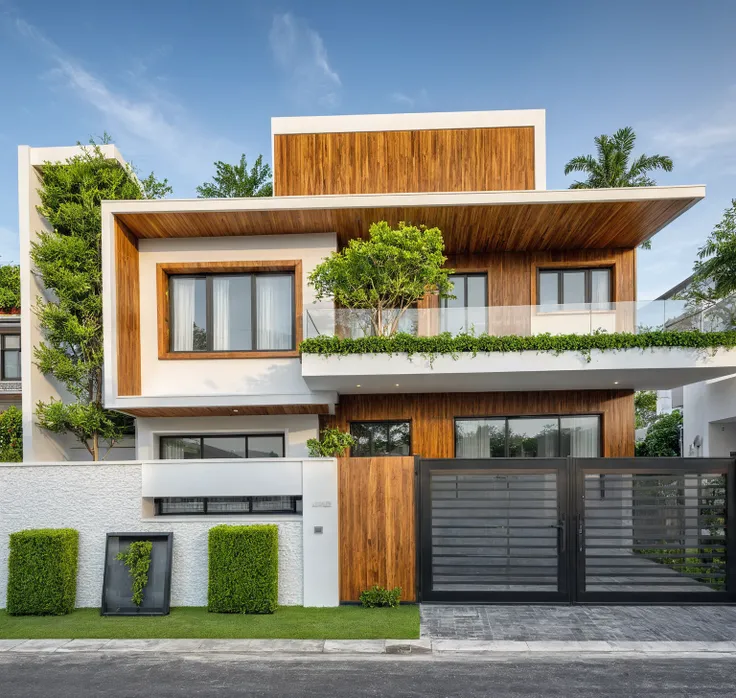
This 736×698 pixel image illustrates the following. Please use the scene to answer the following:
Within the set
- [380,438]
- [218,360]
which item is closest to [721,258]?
[380,438]

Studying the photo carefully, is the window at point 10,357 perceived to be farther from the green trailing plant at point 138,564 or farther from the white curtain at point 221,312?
the green trailing plant at point 138,564

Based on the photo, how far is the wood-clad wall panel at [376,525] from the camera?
29.2ft

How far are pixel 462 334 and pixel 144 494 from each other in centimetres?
623

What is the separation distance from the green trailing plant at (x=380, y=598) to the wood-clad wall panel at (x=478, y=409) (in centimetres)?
437

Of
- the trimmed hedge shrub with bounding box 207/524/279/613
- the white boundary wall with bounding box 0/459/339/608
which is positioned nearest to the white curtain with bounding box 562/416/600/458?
the white boundary wall with bounding box 0/459/339/608

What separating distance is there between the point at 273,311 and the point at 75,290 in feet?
13.9

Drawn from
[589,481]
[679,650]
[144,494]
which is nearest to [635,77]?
[589,481]

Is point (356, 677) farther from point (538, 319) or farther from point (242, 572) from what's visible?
point (538, 319)

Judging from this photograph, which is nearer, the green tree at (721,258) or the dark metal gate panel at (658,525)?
the dark metal gate panel at (658,525)


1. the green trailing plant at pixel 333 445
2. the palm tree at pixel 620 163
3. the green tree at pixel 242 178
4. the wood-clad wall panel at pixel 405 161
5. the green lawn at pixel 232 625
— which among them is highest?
the palm tree at pixel 620 163

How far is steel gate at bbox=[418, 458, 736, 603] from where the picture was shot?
8.80 m

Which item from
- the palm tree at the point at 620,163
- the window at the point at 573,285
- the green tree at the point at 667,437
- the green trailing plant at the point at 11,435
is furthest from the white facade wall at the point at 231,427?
the palm tree at the point at 620,163

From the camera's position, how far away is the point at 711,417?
14.0m

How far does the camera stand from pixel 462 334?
10719 mm
